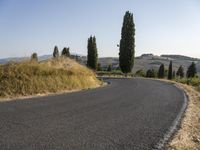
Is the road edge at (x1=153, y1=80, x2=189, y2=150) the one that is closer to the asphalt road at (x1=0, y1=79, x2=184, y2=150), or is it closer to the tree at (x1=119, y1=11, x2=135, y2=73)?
the asphalt road at (x1=0, y1=79, x2=184, y2=150)

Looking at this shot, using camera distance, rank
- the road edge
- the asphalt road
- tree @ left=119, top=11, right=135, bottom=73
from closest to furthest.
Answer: the asphalt road < the road edge < tree @ left=119, top=11, right=135, bottom=73

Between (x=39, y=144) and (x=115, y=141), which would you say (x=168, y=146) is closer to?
(x=115, y=141)

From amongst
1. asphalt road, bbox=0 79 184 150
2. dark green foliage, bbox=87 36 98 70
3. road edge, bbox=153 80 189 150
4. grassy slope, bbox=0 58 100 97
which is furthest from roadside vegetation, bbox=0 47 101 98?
dark green foliage, bbox=87 36 98 70

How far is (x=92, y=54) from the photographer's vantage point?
6456 cm

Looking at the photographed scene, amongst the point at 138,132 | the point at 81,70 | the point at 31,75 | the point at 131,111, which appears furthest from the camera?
the point at 81,70

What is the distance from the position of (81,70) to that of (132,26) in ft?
106

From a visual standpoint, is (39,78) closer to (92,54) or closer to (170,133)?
(170,133)

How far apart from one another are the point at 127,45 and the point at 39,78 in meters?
37.8

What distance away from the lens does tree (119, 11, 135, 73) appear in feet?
181

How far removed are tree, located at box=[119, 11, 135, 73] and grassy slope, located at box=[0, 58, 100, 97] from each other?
102 feet

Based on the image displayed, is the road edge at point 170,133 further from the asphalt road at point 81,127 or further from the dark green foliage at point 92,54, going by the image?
the dark green foliage at point 92,54

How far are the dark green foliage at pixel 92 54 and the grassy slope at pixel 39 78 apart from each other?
38913 millimetres

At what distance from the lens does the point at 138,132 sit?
8.04 m

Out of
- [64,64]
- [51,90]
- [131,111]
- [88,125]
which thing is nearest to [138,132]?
[88,125]
